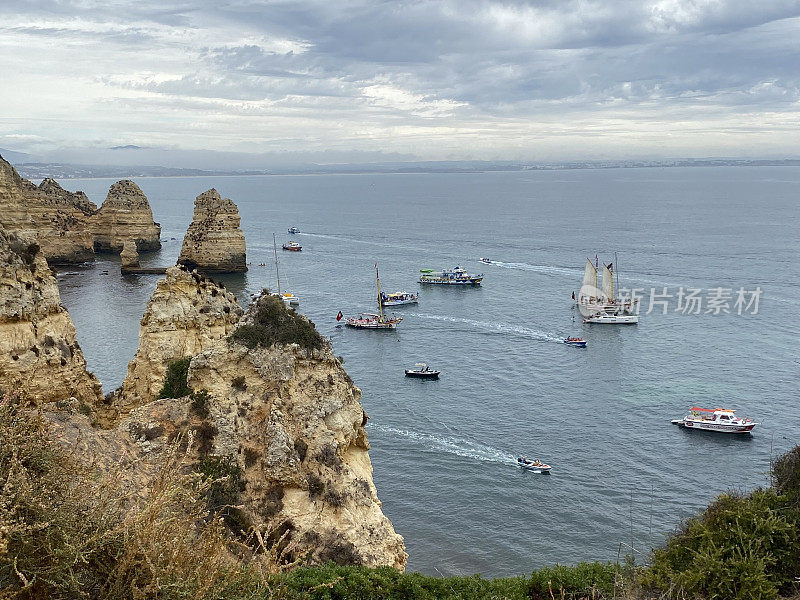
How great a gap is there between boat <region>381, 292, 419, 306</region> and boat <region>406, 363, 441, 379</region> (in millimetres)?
25106

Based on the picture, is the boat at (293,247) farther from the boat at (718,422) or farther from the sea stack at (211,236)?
the boat at (718,422)

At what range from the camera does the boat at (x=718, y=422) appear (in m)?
40.8

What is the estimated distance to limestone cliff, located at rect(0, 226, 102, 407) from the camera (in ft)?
67.8

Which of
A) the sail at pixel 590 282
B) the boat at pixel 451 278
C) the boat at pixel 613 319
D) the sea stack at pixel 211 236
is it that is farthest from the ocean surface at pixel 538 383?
the sea stack at pixel 211 236

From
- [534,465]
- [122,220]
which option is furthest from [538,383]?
[122,220]

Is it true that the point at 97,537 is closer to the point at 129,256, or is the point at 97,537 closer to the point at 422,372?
the point at 422,372

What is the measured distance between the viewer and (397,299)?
78.6 m

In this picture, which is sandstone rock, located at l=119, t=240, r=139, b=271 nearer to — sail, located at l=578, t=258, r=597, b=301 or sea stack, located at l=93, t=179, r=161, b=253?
sea stack, located at l=93, t=179, r=161, b=253

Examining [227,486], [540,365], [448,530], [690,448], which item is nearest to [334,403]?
[227,486]

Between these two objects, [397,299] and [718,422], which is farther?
[397,299]

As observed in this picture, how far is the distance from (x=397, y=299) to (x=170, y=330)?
53.8m

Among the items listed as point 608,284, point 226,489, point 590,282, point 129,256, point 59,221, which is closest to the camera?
point 226,489

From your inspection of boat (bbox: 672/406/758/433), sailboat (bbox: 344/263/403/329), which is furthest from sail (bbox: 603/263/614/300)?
boat (bbox: 672/406/758/433)

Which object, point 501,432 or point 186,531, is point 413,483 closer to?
point 501,432
